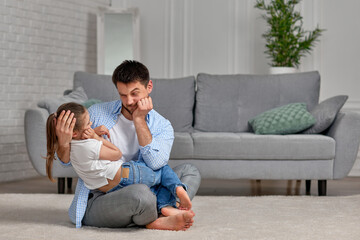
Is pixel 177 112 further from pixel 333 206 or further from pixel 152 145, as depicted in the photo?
pixel 152 145

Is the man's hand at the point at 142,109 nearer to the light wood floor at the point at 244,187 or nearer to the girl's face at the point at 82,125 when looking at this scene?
the girl's face at the point at 82,125

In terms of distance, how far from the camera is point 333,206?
3.22 m

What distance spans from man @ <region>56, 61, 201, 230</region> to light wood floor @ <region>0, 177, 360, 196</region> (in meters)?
1.74

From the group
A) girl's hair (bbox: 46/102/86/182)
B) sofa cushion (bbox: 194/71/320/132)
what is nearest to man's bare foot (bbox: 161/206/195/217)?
girl's hair (bbox: 46/102/86/182)

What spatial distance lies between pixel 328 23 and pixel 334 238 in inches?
153

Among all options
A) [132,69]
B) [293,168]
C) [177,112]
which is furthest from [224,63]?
[132,69]

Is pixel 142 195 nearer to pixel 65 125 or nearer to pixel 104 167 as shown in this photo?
pixel 104 167

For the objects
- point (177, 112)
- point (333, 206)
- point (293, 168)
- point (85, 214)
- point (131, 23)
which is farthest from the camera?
point (131, 23)

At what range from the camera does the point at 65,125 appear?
2209mm

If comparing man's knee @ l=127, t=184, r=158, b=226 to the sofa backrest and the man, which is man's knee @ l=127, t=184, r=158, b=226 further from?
the sofa backrest

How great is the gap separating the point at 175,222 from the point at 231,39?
4011mm

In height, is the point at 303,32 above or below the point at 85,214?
above

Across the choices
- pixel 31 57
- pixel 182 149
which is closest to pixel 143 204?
pixel 182 149

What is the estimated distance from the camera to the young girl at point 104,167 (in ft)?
7.35
